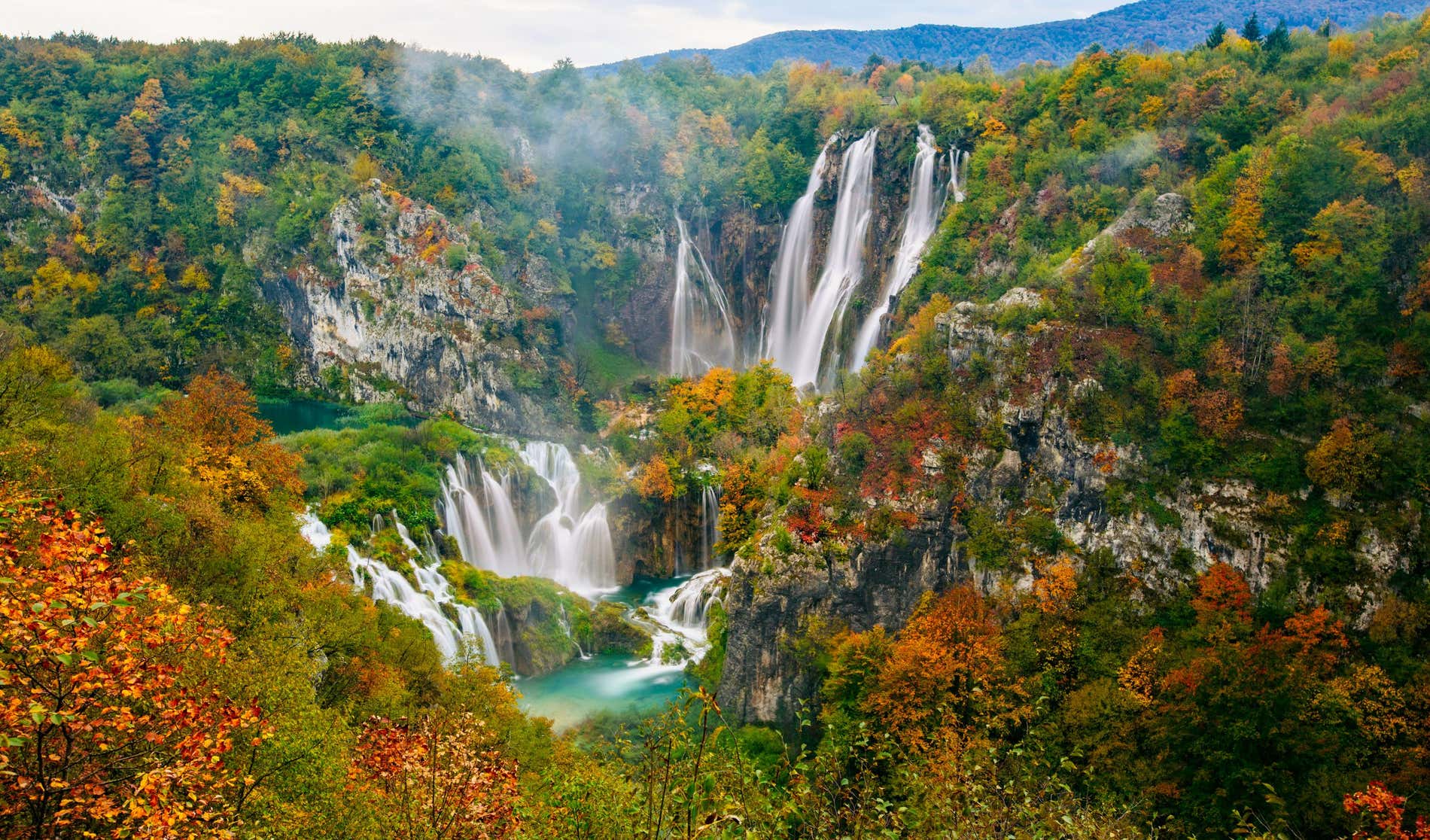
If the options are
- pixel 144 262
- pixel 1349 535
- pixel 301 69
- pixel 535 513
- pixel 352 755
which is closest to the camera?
pixel 352 755

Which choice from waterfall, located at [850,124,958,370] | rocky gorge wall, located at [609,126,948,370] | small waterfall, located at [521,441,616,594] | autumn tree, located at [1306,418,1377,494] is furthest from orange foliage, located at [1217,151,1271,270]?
small waterfall, located at [521,441,616,594]

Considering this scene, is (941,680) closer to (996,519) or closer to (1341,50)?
(996,519)

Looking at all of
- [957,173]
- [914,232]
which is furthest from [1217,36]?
[914,232]

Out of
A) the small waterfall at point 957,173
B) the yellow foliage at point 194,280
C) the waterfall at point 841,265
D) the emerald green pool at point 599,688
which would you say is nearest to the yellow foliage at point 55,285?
the yellow foliage at point 194,280

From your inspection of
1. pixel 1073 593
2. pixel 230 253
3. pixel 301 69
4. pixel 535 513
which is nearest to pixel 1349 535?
pixel 1073 593

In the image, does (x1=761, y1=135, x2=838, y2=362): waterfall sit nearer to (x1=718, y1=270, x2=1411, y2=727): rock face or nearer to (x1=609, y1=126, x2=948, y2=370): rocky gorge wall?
Answer: (x1=609, y1=126, x2=948, y2=370): rocky gorge wall

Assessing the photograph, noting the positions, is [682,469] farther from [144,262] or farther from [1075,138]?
[144,262]
